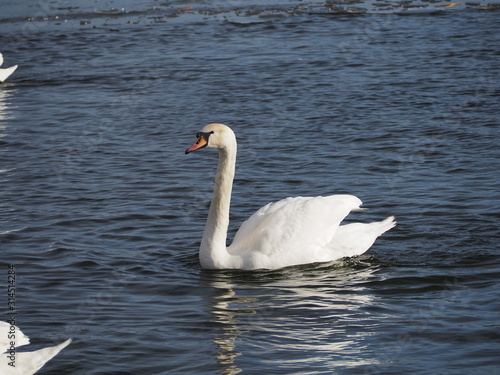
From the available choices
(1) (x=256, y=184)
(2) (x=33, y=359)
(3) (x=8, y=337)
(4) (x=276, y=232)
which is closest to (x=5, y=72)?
Result: (1) (x=256, y=184)

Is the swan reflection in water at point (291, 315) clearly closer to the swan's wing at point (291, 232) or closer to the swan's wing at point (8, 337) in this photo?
the swan's wing at point (291, 232)

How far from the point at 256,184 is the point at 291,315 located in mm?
4001

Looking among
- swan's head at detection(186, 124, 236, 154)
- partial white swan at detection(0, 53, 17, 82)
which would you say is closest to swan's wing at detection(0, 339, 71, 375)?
swan's head at detection(186, 124, 236, 154)

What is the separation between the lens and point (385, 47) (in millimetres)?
19422

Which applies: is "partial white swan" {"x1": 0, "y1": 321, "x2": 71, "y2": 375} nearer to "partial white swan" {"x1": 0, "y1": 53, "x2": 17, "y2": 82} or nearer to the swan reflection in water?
the swan reflection in water

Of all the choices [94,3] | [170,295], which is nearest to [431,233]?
[170,295]

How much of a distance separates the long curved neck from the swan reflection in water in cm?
13

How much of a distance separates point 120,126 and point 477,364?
890cm

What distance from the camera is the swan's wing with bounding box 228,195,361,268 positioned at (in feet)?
28.3

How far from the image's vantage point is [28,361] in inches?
208

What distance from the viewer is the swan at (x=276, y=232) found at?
28.3ft

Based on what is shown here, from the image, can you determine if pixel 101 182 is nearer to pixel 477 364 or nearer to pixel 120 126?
pixel 120 126

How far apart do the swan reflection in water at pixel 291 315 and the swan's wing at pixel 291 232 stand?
0.43ft

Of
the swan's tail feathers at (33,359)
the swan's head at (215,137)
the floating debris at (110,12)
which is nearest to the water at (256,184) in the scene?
the swan's head at (215,137)
